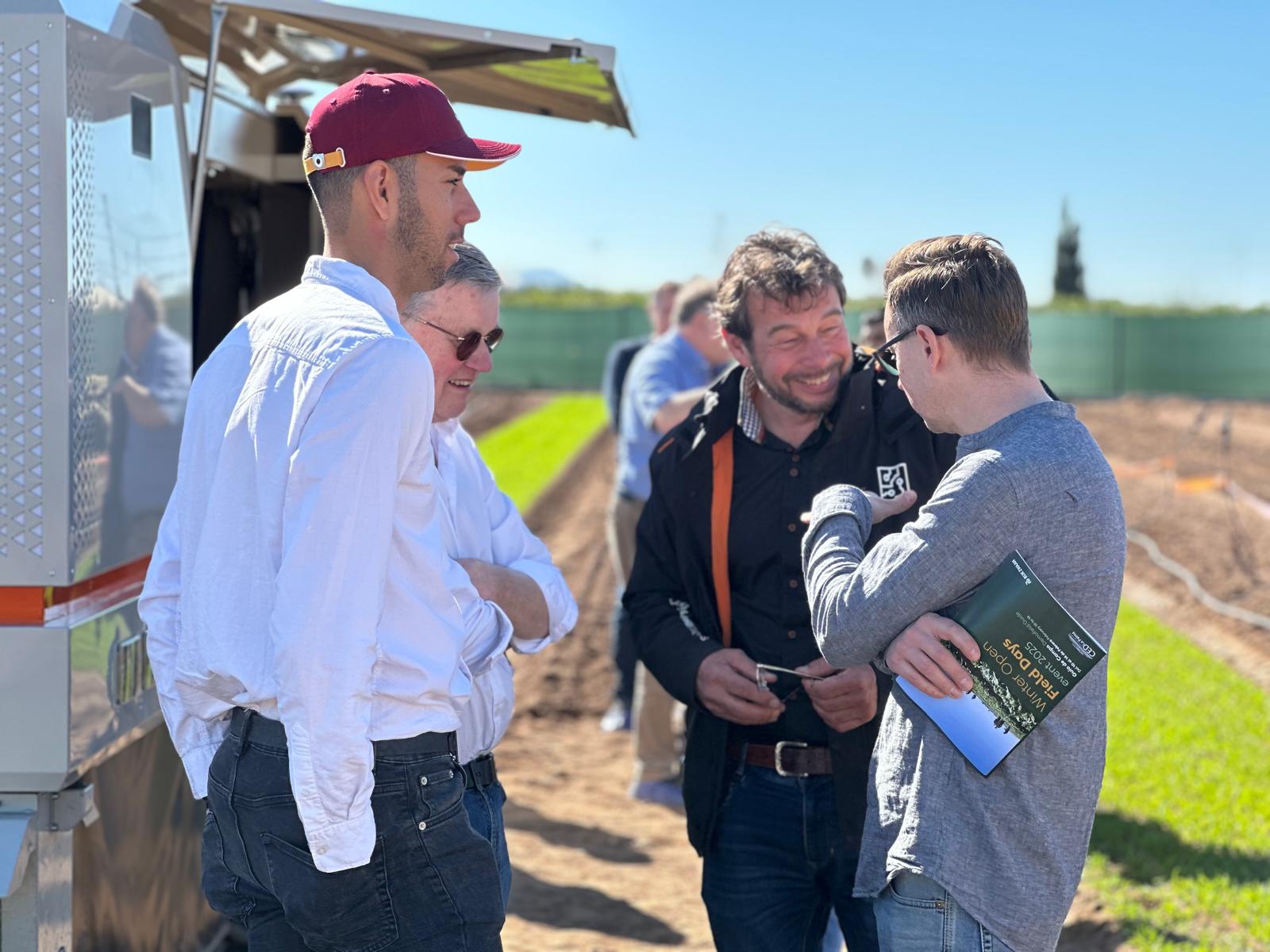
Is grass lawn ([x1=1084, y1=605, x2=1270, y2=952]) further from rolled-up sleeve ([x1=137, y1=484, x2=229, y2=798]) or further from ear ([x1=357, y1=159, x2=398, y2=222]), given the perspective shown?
ear ([x1=357, y1=159, x2=398, y2=222])

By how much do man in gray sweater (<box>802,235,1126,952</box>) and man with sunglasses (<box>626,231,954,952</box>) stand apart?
0.71 m

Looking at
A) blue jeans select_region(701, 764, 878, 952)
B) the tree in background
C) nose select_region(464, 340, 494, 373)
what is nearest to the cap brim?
nose select_region(464, 340, 494, 373)

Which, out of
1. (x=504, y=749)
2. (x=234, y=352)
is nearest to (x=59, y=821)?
(x=234, y=352)

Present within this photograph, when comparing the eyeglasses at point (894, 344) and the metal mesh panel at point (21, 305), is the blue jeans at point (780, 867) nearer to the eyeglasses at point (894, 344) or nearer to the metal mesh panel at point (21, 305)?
→ the eyeglasses at point (894, 344)

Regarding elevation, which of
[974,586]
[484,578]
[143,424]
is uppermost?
[143,424]

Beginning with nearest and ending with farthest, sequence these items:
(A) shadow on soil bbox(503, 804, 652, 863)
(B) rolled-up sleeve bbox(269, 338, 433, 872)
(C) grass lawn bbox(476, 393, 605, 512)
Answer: (B) rolled-up sleeve bbox(269, 338, 433, 872) → (A) shadow on soil bbox(503, 804, 652, 863) → (C) grass lawn bbox(476, 393, 605, 512)

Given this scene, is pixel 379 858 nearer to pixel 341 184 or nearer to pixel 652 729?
pixel 341 184

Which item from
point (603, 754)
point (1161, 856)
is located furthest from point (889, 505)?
point (603, 754)

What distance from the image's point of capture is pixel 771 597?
3215 millimetres

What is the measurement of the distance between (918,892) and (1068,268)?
87.4 m

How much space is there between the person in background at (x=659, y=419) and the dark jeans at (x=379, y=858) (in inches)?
169

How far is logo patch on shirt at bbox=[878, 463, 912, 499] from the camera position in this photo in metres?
3.13

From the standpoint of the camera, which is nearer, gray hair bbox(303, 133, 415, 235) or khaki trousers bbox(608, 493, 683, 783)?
gray hair bbox(303, 133, 415, 235)

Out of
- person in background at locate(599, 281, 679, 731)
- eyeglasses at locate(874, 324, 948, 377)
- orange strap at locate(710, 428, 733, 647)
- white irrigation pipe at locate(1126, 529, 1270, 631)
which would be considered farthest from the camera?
white irrigation pipe at locate(1126, 529, 1270, 631)
